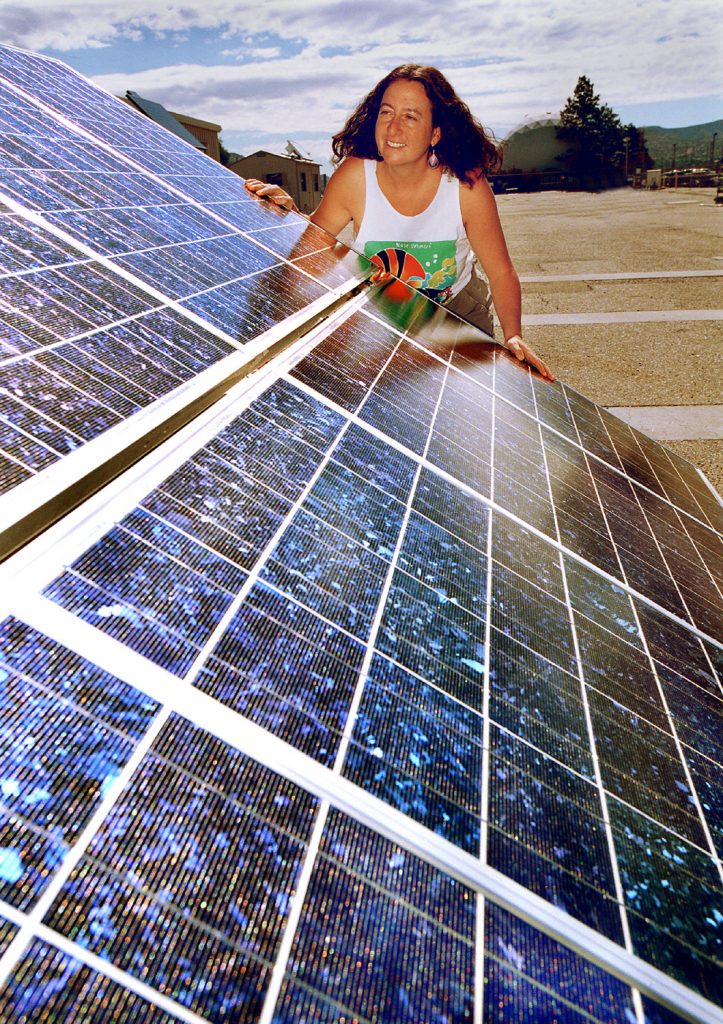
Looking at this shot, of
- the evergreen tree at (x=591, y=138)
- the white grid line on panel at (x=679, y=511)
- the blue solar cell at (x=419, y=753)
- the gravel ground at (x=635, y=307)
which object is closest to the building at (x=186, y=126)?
the gravel ground at (x=635, y=307)

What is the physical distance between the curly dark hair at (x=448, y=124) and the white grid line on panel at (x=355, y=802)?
17.5ft

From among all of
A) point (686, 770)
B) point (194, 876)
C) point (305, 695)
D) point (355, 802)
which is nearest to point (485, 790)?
point (355, 802)

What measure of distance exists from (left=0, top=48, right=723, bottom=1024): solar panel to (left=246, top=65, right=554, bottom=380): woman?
2.36m

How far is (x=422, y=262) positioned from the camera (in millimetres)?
6367

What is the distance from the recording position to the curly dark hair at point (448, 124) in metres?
5.90

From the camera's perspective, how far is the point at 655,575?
411 centimetres

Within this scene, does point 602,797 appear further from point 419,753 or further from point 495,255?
point 495,255

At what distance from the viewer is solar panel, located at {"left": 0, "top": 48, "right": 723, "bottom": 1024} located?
1.44m

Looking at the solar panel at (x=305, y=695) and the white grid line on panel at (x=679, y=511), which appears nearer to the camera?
the solar panel at (x=305, y=695)

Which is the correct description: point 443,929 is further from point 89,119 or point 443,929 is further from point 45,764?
point 89,119

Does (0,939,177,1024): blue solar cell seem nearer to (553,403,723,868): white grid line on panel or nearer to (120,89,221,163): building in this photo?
(553,403,723,868): white grid line on panel

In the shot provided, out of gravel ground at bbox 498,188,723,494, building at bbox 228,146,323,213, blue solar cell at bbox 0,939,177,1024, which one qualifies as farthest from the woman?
building at bbox 228,146,323,213

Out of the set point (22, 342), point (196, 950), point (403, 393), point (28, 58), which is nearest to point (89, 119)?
point (28, 58)

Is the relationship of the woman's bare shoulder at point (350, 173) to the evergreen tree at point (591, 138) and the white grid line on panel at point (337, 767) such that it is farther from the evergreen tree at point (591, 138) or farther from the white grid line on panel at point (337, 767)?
the evergreen tree at point (591, 138)
